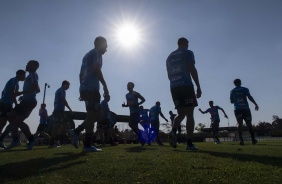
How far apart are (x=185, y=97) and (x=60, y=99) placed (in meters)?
6.22

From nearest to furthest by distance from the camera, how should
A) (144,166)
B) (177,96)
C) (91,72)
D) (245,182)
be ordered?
(245,182)
(144,166)
(91,72)
(177,96)

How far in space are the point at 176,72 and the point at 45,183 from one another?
4.61m

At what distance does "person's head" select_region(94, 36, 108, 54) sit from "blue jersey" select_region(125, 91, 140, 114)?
4.86 meters

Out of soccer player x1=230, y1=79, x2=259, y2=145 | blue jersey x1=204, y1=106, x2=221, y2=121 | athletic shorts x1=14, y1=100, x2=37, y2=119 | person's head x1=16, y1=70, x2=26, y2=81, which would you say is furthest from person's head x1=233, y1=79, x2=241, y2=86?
person's head x1=16, y1=70, x2=26, y2=81

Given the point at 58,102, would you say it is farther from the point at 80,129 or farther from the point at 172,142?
the point at 172,142

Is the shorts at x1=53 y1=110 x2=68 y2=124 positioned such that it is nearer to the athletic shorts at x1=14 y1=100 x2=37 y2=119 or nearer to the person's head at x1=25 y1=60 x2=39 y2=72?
the athletic shorts at x1=14 y1=100 x2=37 y2=119

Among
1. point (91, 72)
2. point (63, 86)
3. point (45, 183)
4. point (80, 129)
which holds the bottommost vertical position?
point (45, 183)

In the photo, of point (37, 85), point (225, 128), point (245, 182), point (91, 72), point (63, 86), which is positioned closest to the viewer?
point (245, 182)

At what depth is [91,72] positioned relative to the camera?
563 centimetres

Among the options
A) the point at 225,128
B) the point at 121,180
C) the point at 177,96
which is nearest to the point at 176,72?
the point at 177,96

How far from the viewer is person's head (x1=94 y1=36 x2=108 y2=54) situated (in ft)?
19.4

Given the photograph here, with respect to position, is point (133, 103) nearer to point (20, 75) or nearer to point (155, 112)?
point (155, 112)

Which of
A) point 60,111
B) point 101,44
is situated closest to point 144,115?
point 60,111

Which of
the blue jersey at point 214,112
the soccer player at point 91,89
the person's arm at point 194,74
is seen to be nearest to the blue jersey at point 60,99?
the soccer player at point 91,89
